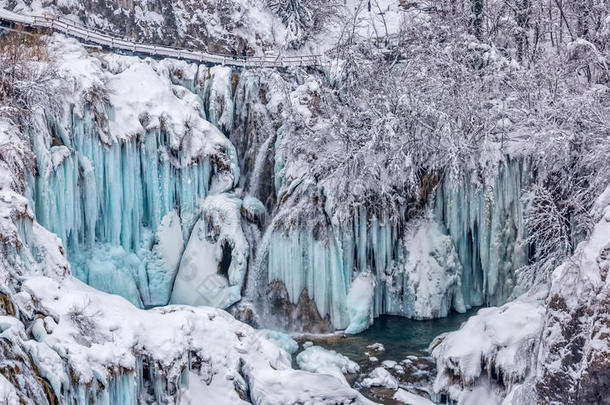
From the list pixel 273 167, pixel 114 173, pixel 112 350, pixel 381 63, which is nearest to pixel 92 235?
pixel 114 173

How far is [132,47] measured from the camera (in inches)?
755

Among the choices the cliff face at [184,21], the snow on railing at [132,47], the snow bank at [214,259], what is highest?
the cliff face at [184,21]

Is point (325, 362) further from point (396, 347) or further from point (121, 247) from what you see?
point (121, 247)

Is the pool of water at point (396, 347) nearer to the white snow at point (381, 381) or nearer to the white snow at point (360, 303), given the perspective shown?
the white snow at point (381, 381)

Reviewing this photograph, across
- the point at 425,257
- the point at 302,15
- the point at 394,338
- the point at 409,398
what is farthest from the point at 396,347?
the point at 302,15

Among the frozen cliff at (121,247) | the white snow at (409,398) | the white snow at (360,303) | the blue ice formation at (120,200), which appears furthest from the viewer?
the white snow at (360,303)

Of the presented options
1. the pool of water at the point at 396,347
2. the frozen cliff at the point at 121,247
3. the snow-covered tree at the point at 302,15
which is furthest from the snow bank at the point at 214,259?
the snow-covered tree at the point at 302,15

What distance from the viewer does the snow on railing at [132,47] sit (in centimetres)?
1812

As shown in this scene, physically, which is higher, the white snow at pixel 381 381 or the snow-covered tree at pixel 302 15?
the snow-covered tree at pixel 302 15

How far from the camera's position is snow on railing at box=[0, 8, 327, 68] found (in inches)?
714

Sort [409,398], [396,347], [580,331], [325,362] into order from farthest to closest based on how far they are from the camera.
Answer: [396,347]
[325,362]
[409,398]
[580,331]

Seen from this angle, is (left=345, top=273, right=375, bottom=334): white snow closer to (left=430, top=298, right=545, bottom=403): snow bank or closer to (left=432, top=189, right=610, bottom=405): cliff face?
(left=430, top=298, right=545, bottom=403): snow bank

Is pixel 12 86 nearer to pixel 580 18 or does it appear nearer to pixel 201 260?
pixel 201 260

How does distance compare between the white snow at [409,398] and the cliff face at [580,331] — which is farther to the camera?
the white snow at [409,398]
